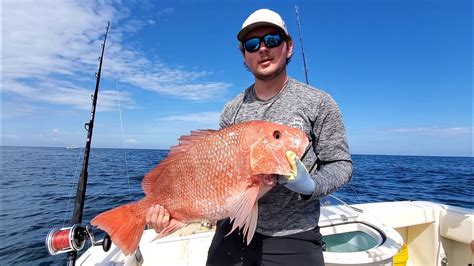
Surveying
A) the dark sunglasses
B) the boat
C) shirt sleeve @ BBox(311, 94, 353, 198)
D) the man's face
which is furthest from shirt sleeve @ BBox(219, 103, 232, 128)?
the boat

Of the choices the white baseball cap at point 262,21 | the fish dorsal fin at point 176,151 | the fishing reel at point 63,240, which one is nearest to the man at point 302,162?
the white baseball cap at point 262,21

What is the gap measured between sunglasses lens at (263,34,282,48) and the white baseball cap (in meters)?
0.06

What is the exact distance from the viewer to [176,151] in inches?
79.7

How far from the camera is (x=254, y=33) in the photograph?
77.8 inches

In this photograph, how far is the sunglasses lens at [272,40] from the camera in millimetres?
1920

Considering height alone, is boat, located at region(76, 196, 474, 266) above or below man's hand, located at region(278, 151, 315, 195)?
below

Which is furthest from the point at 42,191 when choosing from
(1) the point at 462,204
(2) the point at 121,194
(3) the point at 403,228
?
(1) the point at 462,204

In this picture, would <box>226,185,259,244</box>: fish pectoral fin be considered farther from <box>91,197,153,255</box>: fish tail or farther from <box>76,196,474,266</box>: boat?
<box>76,196,474,266</box>: boat

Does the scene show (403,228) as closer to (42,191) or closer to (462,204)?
(462,204)

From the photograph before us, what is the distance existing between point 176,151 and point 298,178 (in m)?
0.92

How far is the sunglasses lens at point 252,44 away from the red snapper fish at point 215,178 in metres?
0.55

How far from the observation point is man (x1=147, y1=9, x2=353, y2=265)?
1.81m

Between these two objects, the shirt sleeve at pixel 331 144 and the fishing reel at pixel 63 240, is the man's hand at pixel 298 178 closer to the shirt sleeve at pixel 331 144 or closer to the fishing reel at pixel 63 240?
the shirt sleeve at pixel 331 144

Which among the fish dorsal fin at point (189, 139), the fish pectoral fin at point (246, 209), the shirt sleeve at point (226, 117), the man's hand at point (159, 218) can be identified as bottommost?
the man's hand at point (159, 218)
